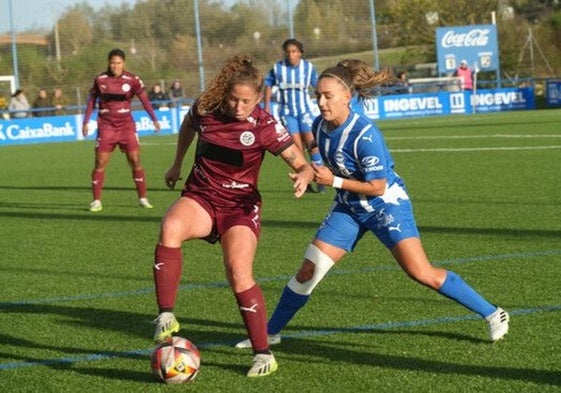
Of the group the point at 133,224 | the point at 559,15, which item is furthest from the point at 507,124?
the point at 559,15

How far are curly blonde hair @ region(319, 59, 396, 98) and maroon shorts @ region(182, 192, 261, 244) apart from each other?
0.88 metres

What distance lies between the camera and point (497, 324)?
6316mm

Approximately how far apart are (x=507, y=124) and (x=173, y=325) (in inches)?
973

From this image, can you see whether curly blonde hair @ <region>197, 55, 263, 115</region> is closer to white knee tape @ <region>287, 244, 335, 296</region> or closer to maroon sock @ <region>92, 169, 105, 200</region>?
white knee tape @ <region>287, 244, 335, 296</region>

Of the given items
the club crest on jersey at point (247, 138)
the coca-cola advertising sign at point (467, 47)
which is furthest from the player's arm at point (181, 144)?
the coca-cola advertising sign at point (467, 47)

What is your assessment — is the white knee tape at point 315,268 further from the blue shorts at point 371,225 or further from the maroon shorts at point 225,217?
the maroon shorts at point 225,217

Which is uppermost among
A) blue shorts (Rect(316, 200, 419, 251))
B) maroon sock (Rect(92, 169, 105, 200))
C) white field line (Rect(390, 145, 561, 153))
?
blue shorts (Rect(316, 200, 419, 251))

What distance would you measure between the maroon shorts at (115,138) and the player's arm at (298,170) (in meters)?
8.62

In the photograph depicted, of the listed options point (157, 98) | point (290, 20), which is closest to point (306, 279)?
point (157, 98)

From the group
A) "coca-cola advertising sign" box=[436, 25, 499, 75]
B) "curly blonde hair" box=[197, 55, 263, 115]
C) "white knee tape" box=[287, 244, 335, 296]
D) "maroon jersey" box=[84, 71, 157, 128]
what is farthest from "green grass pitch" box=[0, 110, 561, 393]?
"coca-cola advertising sign" box=[436, 25, 499, 75]

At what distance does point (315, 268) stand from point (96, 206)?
860 centimetres

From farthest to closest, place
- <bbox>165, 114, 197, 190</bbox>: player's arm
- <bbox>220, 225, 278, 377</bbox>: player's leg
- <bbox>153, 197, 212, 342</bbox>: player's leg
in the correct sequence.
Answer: <bbox>165, 114, 197, 190</bbox>: player's arm
<bbox>153, 197, 212, 342</bbox>: player's leg
<bbox>220, 225, 278, 377</bbox>: player's leg

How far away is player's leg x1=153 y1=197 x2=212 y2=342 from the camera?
5.94 metres

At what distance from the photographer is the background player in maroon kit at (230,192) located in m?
5.91
